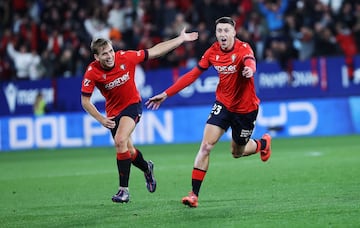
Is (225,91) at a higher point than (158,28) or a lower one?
higher

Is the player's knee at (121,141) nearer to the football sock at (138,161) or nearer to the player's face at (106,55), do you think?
the football sock at (138,161)

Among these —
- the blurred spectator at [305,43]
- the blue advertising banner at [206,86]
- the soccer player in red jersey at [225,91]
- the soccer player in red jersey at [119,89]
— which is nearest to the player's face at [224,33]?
the soccer player in red jersey at [225,91]

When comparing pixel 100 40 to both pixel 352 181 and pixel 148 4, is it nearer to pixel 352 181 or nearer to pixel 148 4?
pixel 352 181

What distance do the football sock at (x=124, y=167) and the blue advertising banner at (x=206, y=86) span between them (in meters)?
12.5

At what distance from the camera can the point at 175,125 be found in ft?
74.5

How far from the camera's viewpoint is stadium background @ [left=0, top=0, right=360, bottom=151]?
21.8 metres

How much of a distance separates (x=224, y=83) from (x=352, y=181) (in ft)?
8.35

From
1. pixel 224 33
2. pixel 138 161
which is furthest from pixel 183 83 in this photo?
pixel 138 161

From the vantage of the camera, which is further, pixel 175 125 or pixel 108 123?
pixel 175 125

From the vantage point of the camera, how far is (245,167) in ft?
49.1

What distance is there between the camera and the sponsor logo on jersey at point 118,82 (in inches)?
427

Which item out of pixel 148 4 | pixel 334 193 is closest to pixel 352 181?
pixel 334 193

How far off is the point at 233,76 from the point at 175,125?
41.2 ft

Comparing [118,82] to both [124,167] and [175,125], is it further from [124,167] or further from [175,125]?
[175,125]
